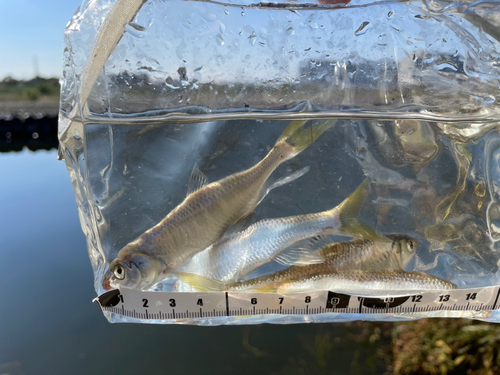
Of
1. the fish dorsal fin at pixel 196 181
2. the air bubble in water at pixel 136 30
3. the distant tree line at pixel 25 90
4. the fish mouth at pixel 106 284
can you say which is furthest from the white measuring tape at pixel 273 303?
the distant tree line at pixel 25 90

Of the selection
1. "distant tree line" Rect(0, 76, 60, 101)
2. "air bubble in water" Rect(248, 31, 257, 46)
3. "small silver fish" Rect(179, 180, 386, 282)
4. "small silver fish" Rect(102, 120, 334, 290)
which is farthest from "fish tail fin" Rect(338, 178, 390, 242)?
"distant tree line" Rect(0, 76, 60, 101)

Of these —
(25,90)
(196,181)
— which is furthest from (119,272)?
(25,90)

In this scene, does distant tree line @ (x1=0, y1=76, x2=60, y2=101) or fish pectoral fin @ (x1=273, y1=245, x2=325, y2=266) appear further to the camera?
distant tree line @ (x1=0, y1=76, x2=60, y2=101)

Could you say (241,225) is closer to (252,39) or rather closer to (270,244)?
(270,244)

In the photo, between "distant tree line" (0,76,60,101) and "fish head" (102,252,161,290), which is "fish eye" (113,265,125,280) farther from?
"distant tree line" (0,76,60,101)

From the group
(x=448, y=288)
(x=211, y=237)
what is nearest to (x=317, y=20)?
(x=211, y=237)
